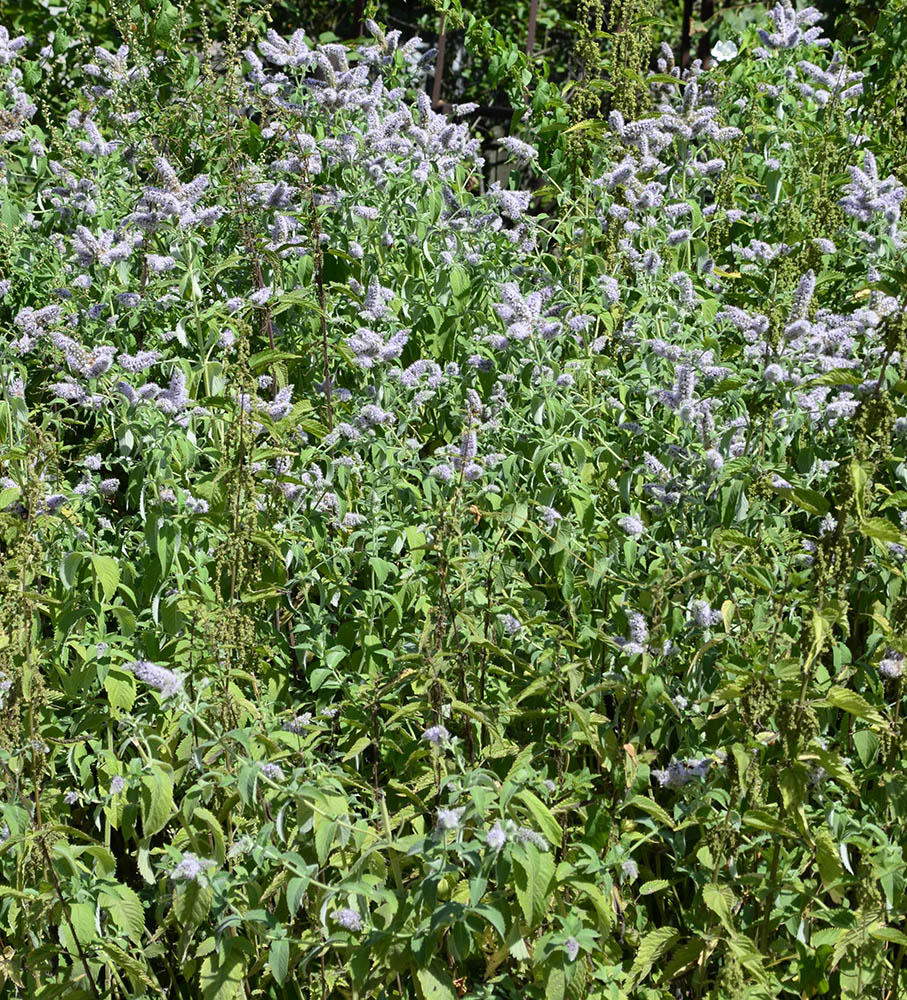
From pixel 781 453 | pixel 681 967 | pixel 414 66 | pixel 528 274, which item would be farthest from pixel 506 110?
pixel 681 967

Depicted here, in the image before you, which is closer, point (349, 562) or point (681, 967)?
point (681, 967)

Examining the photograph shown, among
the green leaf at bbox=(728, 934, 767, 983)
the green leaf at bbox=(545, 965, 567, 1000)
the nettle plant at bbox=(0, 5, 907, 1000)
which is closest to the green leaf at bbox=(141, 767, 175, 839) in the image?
the nettle plant at bbox=(0, 5, 907, 1000)

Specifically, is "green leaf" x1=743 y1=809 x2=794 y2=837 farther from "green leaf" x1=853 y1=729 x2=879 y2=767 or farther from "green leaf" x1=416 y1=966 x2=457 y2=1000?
"green leaf" x1=416 y1=966 x2=457 y2=1000

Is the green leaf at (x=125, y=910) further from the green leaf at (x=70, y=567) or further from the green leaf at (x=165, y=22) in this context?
the green leaf at (x=165, y=22)

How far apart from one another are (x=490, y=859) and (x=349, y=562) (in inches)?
42.0

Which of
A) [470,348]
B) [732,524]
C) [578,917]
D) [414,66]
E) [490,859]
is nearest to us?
[490,859]

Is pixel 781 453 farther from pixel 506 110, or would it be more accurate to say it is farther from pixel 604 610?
pixel 506 110

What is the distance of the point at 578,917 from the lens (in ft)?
8.16

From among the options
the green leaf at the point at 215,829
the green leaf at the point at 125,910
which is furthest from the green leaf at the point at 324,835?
the green leaf at the point at 125,910

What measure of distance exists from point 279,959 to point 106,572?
96cm

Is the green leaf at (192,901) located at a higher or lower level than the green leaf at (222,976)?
higher

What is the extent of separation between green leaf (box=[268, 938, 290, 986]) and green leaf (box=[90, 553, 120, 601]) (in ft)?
2.96

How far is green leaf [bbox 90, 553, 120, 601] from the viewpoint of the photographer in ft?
9.29

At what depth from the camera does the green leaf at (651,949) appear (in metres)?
2.69
